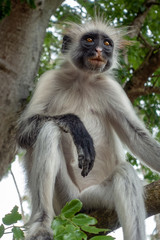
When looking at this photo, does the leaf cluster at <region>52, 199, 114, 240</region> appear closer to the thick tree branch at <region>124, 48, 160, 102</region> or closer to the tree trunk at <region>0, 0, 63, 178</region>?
the tree trunk at <region>0, 0, 63, 178</region>

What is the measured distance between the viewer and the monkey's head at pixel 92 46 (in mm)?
5348

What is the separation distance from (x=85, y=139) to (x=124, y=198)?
2.51 feet

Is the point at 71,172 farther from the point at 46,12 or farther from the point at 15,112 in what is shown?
the point at 46,12

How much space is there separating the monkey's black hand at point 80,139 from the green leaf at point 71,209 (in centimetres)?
153

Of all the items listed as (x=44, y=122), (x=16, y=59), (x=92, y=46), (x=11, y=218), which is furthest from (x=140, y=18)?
(x=11, y=218)

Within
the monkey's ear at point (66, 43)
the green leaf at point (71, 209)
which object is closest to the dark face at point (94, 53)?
the monkey's ear at point (66, 43)

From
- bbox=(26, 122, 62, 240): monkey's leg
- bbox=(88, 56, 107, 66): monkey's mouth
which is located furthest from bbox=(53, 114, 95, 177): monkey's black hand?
bbox=(88, 56, 107, 66): monkey's mouth

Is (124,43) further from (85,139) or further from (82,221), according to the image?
(82,221)

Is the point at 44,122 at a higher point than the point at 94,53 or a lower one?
lower

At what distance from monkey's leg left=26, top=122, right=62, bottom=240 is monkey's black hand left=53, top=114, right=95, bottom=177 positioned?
19 cm

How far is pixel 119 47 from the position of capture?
21.0 ft

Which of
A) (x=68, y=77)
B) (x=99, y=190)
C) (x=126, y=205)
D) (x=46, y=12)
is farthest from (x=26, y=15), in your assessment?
(x=126, y=205)

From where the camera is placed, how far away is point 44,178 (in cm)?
425

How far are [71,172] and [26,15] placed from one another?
2565 millimetres
